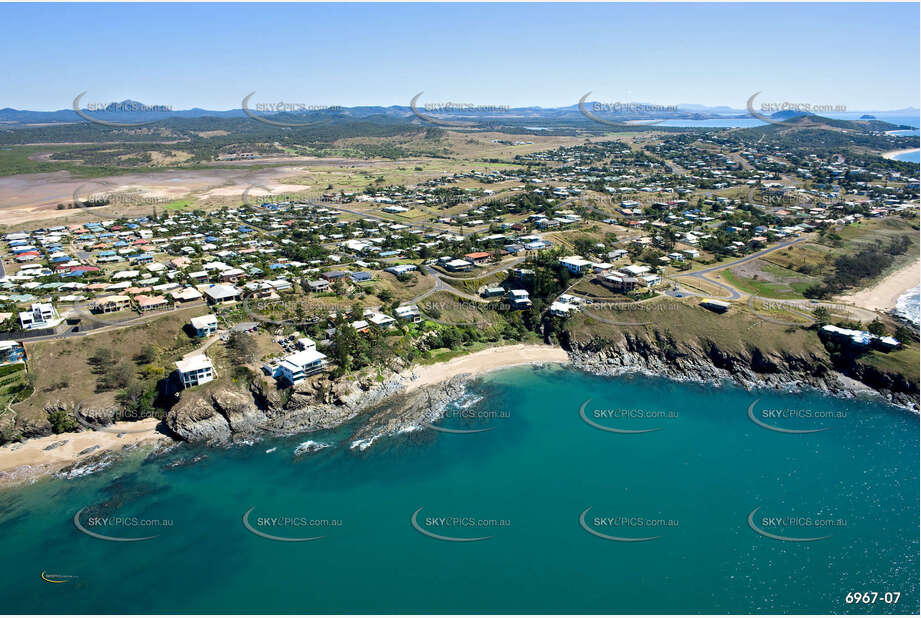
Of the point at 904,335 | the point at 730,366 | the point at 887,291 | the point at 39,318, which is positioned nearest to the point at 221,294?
the point at 39,318

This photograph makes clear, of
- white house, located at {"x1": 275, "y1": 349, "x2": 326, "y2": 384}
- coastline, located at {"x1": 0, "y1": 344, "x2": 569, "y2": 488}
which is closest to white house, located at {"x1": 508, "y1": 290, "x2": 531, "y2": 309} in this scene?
coastline, located at {"x1": 0, "y1": 344, "x2": 569, "y2": 488}

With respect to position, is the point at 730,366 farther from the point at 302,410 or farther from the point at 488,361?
the point at 302,410

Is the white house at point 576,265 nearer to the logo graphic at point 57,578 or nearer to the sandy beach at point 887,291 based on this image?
the sandy beach at point 887,291

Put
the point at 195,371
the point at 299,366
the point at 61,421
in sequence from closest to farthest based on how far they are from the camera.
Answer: the point at 61,421
the point at 195,371
the point at 299,366

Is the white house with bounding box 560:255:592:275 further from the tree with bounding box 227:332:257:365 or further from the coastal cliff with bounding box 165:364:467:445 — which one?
the tree with bounding box 227:332:257:365

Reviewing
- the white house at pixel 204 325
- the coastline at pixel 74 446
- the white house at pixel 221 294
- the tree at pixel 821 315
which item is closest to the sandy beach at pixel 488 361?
the coastline at pixel 74 446

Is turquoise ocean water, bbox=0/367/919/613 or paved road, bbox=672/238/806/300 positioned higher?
paved road, bbox=672/238/806/300

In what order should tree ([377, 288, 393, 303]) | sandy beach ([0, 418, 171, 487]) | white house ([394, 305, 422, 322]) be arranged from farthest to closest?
tree ([377, 288, 393, 303]), white house ([394, 305, 422, 322]), sandy beach ([0, 418, 171, 487])
